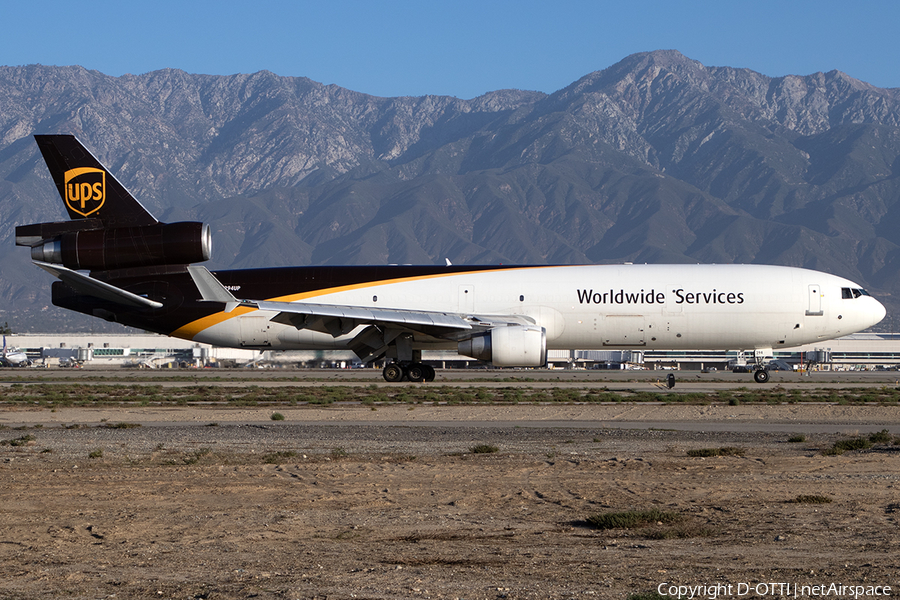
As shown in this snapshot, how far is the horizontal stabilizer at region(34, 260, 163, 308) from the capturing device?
31.5m

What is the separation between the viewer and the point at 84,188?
3309 cm

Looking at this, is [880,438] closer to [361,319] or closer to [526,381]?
[361,319]

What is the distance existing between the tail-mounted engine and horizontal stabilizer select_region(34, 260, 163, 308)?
2.34 m

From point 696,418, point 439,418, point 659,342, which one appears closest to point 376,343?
point 659,342

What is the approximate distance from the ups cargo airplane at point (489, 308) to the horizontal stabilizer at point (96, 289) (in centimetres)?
8

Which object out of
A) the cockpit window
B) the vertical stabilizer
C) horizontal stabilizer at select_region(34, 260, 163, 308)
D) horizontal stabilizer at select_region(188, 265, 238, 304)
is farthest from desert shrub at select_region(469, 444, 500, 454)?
the cockpit window

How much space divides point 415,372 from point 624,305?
338 inches

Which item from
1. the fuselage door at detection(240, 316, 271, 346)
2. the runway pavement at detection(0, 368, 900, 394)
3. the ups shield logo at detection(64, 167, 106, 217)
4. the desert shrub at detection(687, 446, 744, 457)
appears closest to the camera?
the desert shrub at detection(687, 446, 744, 457)

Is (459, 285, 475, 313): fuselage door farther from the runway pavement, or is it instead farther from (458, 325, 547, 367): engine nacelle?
the runway pavement

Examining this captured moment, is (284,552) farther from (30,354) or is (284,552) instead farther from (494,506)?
(30,354)

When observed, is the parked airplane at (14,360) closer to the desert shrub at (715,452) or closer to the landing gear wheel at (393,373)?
the landing gear wheel at (393,373)

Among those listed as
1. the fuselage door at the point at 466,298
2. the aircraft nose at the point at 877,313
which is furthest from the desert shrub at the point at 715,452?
the aircraft nose at the point at 877,313

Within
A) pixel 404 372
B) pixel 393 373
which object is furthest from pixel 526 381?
pixel 393 373

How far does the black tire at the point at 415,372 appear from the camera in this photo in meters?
37.8
